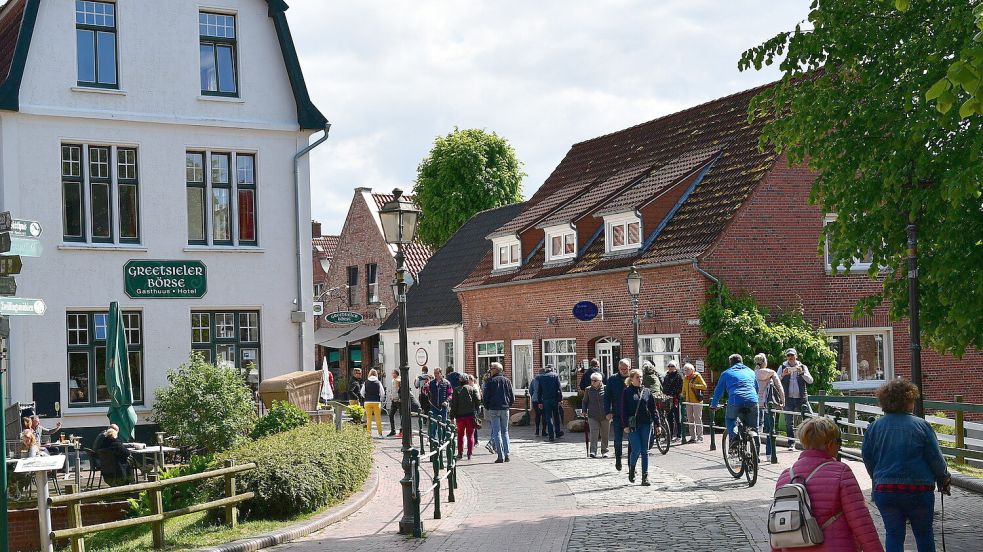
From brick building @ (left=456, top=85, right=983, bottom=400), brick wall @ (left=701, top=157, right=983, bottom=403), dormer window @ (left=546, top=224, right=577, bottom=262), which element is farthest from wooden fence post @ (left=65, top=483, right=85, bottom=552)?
dormer window @ (left=546, top=224, right=577, bottom=262)

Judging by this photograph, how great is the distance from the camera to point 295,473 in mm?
14570

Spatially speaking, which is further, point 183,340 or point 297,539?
point 183,340

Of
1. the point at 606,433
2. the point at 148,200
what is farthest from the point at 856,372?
the point at 148,200

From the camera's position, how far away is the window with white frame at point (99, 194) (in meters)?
22.8

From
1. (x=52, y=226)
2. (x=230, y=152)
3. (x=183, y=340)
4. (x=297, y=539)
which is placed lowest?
(x=297, y=539)

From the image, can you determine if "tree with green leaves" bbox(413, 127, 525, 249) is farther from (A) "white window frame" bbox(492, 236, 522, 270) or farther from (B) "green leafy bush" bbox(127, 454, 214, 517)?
(B) "green leafy bush" bbox(127, 454, 214, 517)

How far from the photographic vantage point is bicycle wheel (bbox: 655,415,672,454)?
2236 centimetres

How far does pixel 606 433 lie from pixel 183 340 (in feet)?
27.9

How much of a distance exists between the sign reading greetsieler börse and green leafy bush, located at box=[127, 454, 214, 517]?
772 centimetres

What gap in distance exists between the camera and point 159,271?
23.4 m

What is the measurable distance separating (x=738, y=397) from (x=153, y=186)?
1215cm

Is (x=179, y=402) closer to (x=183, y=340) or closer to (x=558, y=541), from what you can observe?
(x=183, y=340)

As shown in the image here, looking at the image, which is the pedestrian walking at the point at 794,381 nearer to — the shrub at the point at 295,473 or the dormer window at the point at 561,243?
the shrub at the point at 295,473

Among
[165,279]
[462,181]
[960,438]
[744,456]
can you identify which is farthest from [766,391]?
[462,181]
